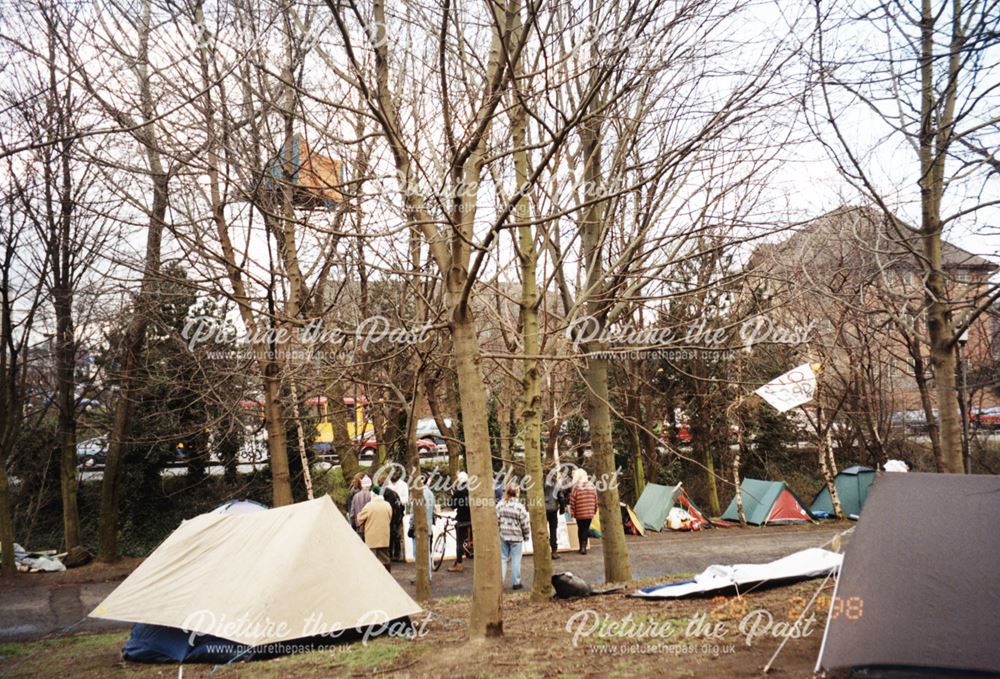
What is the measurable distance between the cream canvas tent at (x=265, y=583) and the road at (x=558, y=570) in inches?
119

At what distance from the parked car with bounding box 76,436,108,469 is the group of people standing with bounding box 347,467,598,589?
9.87m

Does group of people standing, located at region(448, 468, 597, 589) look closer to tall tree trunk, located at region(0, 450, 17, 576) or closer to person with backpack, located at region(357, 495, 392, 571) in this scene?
person with backpack, located at region(357, 495, 392, 571)

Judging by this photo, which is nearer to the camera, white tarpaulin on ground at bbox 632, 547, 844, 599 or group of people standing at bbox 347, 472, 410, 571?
white tarpaulin on ground at bbox 632, 547, 844, 599

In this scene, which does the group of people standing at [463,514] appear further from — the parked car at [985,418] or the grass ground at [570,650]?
the parked car at [985,418]

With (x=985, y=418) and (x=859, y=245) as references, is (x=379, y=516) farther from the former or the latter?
(x=985, y=418)

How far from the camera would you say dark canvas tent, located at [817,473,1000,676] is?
5.21 meters

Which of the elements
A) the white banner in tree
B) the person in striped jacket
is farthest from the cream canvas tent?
the person in striped jacket

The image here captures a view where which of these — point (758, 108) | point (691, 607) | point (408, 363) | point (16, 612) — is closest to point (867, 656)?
point (691, 607)

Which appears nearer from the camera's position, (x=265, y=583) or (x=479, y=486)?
(x=479, y=486)

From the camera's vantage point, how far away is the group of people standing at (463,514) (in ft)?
39.0

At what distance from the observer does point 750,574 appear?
29.2 feet

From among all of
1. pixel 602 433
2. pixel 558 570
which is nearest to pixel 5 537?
pixel 558 570

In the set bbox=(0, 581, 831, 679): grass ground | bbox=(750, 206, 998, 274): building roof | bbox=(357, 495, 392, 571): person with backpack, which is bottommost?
bbox=(0, 581, 831, 679): grass ground

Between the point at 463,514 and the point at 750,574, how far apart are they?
22.2ft
